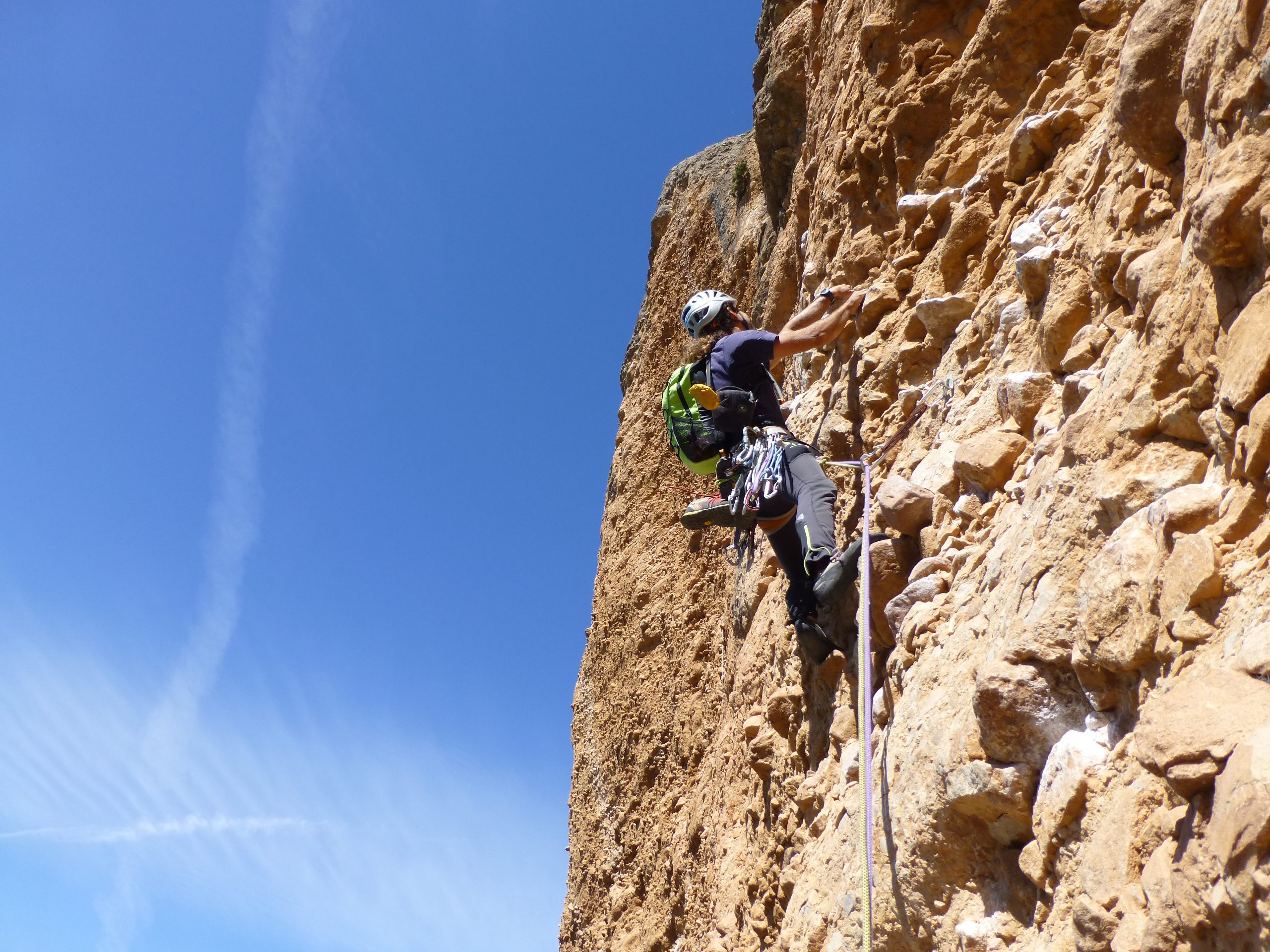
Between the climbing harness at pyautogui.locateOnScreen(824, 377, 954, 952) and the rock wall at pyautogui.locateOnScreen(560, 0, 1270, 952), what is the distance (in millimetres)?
67

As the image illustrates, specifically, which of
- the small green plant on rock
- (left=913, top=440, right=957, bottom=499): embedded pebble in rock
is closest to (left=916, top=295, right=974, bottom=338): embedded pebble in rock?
(left=913, top=440, right=957, bottom=499): embedded pebble in rock

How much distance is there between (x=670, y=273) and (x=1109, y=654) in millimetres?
9755

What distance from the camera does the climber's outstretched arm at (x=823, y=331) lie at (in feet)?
18.7

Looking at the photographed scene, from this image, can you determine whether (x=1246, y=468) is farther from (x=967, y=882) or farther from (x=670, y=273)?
(x=670, y=273)

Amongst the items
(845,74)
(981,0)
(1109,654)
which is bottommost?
(1109,654)

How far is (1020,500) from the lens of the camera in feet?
12.1

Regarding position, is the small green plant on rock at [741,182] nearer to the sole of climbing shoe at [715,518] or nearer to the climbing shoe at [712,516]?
the climbing shoe at [712,516]

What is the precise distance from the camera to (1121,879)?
2385mm

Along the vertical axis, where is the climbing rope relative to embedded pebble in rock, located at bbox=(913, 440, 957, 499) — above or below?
below

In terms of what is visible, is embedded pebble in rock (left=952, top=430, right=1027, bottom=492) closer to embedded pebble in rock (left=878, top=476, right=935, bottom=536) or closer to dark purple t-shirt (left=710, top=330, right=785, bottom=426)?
embedded pebble in rock (left=878, top=476, right=935, bottom=536)

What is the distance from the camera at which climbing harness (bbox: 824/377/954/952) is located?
127 inches

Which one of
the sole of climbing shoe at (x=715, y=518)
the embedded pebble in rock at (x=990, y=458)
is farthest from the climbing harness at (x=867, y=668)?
the sole of climbing shoe at (x=715, y=518)

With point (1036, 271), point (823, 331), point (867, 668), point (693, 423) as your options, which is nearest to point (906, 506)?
point (867, 668)

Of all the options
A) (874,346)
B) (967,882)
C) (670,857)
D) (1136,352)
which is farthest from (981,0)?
(670,857)
